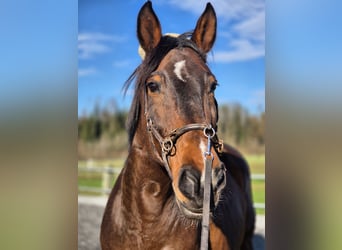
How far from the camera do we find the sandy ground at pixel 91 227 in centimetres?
388

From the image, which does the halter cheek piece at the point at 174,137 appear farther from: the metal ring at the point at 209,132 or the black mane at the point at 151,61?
the black mane at the point at 151,61

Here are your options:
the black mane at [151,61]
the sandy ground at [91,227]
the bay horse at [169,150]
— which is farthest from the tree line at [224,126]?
the black mane at [151,61]

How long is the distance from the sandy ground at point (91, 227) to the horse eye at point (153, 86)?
219 cm

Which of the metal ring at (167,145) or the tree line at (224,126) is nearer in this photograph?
the metal ring at (167,145)

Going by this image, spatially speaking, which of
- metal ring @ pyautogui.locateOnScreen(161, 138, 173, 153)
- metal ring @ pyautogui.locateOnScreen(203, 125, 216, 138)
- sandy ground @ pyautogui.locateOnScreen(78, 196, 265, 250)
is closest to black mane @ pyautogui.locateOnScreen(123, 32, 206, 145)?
metal ring @ pyautogui.locateOnScreen(161, 138, 173, 153)

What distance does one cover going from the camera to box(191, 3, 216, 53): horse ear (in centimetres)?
193

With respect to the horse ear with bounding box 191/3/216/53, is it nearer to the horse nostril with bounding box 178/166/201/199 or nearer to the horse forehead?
the horse forehead

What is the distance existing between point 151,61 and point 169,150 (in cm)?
51

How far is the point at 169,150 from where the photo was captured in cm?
160

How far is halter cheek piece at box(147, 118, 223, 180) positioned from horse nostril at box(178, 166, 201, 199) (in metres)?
0.10

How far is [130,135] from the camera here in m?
1.98
